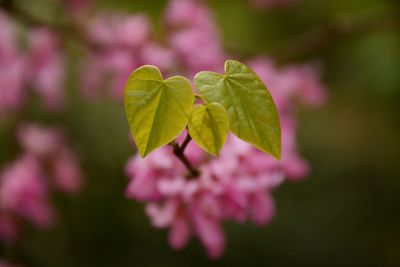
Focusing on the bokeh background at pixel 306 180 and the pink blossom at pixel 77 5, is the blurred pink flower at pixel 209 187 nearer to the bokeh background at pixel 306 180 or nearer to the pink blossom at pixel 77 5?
the bokeh background at pixel 306 180

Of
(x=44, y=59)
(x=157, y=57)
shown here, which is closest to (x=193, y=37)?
(x=157, y=57)

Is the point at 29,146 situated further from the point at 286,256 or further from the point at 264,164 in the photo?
the point at 286,256

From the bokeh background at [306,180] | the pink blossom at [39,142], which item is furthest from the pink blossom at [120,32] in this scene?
the pink blossom at [39,142]

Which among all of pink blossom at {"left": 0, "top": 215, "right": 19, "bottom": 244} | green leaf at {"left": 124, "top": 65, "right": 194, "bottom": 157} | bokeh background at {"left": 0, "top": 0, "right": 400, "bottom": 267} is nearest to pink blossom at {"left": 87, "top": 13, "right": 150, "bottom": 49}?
bokeh background at {"left": 0, "top": 0, "right": 400, "bottom": 267}

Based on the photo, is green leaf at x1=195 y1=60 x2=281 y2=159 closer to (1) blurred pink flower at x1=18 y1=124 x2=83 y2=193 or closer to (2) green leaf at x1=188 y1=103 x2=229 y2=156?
(2) green leaf at x1=188 y1=103 x2=229 y2=156

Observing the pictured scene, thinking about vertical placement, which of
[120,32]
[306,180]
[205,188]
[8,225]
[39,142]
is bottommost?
[306,180]

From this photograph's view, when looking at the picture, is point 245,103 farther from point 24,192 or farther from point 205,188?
point 24,192
